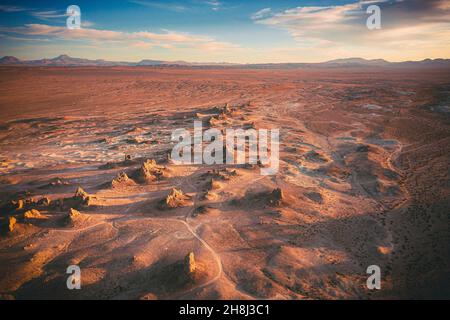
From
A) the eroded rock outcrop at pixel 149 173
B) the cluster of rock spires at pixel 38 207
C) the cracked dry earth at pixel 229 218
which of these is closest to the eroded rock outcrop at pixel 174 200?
the cracked dry earth at pixel 229 218

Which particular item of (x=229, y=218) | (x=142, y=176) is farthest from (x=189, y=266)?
(x=142, y=176)

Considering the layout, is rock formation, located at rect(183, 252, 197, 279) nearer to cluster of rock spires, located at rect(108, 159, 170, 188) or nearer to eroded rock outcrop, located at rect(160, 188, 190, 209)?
eroded rock outcrop, located at rect(160, 188, 190, 209)

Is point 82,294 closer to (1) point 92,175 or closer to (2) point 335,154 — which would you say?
(1) point 92,175

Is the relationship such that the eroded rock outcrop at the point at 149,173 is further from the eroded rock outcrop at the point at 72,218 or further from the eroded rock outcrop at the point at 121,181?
the eroded rock outcrop at the point at 72,218

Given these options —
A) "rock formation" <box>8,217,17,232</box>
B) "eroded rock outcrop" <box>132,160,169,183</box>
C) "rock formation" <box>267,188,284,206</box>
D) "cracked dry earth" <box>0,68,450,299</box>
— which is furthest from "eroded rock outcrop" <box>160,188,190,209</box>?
"rock formation" <box>8,217,17,232</box>

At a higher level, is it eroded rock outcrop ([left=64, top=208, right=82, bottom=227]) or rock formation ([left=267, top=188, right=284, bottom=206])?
rock formation ([left=267, top=188, right=284, bottom=206])

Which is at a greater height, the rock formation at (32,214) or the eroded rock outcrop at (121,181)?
the eroded rock outcrop at (121,181)

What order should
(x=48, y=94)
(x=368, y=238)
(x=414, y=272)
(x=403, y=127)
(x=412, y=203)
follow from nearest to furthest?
(x=414, y=272) < (x=368, y=238) < (x=412, y=203) < (x=403, y=127) < (x=48, y=94)

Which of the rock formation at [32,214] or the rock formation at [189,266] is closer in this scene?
the rock formation at [189,266]
